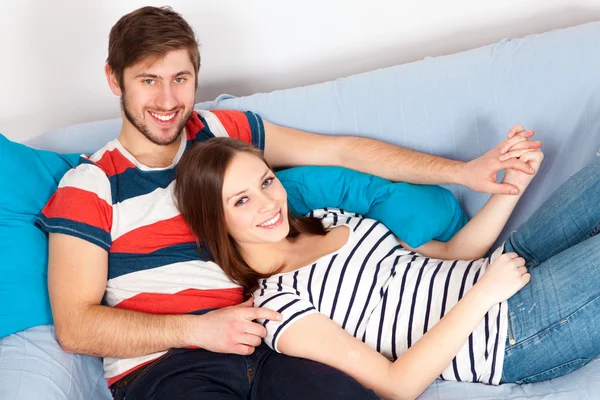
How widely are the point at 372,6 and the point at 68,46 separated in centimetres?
100

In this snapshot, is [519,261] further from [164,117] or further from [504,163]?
[164,117]

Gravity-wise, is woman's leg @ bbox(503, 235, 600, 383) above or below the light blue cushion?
above

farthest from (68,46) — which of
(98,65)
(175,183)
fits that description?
(175,183)

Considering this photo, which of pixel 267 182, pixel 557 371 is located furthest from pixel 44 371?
pixel 557 371

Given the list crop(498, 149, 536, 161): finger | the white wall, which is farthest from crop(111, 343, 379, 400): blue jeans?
the white wall

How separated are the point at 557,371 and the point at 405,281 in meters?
0.39

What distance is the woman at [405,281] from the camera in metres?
1.58

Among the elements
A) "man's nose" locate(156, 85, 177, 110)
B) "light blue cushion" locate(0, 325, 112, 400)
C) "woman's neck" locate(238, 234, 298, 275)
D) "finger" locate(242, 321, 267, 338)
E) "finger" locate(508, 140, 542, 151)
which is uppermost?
"man's nose" locate(156, 85, 177, 110)

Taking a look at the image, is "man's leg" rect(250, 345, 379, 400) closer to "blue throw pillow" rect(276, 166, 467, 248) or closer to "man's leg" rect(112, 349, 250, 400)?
"man's leg" rect(112, 349, 250, 400)

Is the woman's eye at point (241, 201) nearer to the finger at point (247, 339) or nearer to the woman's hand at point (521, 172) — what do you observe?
the finger at point (247, 339)

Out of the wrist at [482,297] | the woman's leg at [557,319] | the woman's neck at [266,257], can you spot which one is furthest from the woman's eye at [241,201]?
the woman's leg at [557,319]

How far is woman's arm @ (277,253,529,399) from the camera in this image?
1.56 meters

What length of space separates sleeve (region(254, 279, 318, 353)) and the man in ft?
0.10

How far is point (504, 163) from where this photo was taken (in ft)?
5.82
